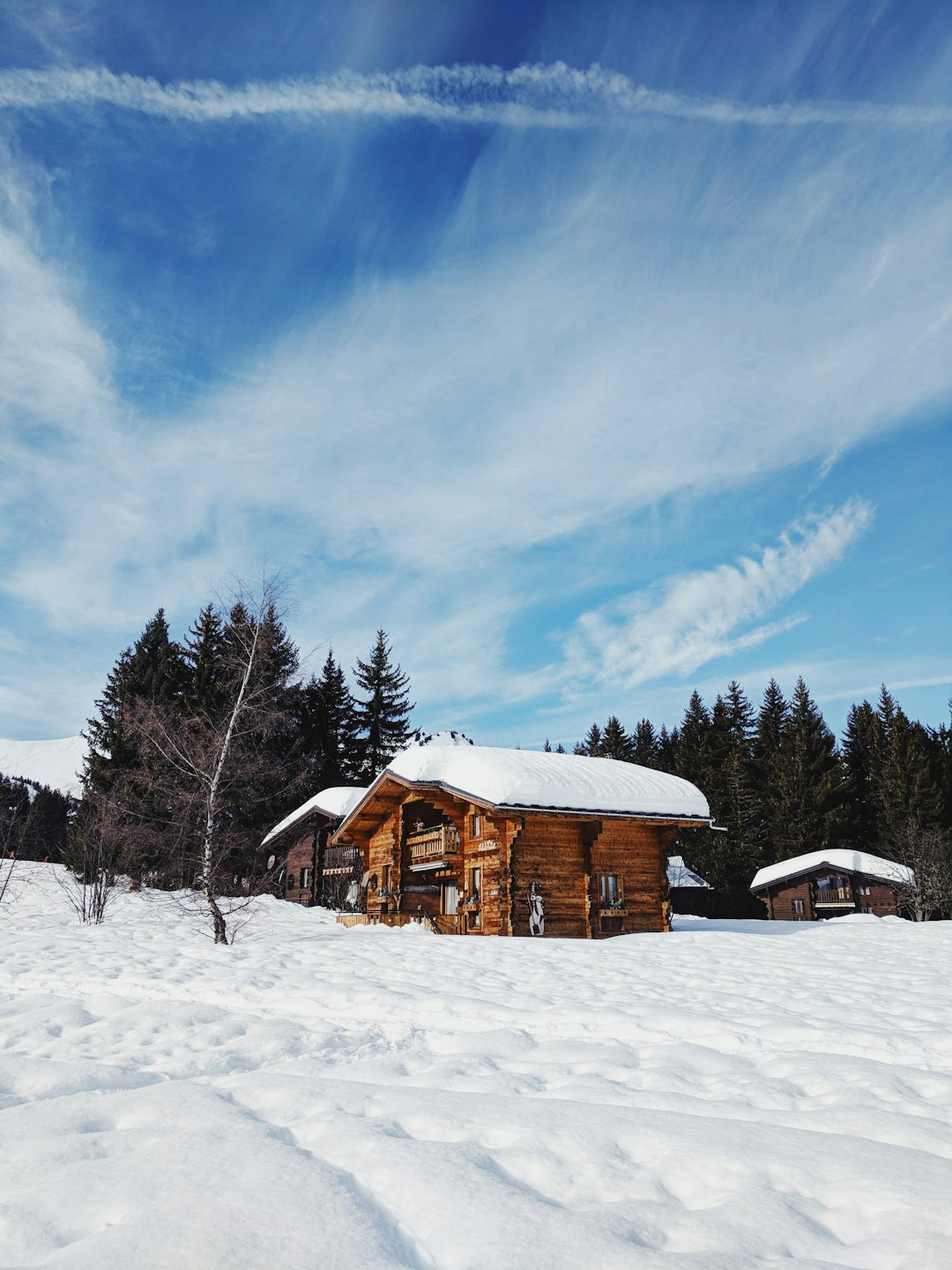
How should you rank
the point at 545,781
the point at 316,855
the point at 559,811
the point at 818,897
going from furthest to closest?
the point at 818,897
the point at 316,855
the point at 545,781
the point at 559,811

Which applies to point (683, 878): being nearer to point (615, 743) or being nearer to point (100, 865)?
point (615, 743)

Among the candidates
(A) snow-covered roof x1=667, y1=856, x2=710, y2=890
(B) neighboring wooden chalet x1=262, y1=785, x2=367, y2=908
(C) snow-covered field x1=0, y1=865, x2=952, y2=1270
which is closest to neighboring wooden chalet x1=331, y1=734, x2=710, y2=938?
(B) neighboring wooden chalet x1=262, y1=785, x2=367, y2=908

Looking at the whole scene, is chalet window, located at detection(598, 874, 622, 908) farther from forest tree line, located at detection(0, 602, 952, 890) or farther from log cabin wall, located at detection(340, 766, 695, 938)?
forest tree line, located at detection(0, 602, 952, 890)

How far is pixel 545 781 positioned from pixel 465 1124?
1737 cm

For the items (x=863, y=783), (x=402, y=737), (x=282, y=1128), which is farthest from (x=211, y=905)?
(x=863, y=783)

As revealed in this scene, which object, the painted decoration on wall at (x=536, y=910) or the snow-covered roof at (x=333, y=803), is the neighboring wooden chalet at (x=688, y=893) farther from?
the painted decoration on wall at (x=536, y=910)

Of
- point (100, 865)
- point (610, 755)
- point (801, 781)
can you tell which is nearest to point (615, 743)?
point (610, 755)

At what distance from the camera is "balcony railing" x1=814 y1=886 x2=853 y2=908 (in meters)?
44.3

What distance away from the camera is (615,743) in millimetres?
68625

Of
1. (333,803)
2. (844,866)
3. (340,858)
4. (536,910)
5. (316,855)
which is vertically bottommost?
(536,910)

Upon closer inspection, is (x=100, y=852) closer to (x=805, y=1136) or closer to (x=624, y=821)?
(x=624, y=821)

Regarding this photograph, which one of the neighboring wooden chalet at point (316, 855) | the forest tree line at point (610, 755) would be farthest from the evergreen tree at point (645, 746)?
the neighboring wooden chalet at point (316, 855)

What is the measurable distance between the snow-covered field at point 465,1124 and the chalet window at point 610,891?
1293cm

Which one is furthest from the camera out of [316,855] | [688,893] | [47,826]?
[47,826]
